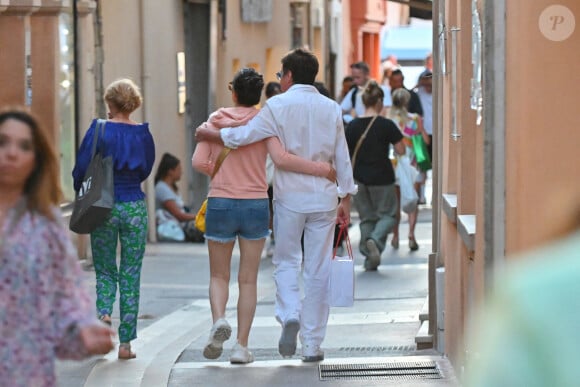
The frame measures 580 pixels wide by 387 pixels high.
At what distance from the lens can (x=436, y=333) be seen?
9562 mm

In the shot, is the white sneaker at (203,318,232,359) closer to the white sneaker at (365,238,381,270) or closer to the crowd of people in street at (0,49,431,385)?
the crowd of people in street at (0,49,431,385)

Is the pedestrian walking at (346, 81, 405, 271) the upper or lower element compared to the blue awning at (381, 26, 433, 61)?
lower

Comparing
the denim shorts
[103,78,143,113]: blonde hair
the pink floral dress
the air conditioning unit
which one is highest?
the air conditioning unit

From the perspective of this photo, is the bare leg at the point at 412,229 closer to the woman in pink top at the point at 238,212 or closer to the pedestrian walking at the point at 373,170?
the pedestrian walking at the point at 373,170

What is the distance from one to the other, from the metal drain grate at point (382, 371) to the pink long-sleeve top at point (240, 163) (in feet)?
3.49

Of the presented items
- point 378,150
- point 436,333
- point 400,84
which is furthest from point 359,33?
point 436,333

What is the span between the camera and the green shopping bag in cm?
1892

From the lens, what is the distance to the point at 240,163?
29.6 ft

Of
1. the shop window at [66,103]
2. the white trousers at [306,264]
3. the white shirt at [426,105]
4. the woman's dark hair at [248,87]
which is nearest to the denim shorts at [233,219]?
the white trousers at [306,264]

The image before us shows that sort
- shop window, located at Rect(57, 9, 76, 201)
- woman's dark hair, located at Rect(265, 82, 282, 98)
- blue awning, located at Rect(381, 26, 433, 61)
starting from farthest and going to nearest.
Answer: blue awning, located at Rect(381, 26, 433, 61) < woman's dark hair, located at Rect(265, 82, 282, 98) < shop window, located at Rect(57, 9, 76, 201)

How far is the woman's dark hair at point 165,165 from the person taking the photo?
19.0m

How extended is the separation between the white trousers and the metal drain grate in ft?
0.86

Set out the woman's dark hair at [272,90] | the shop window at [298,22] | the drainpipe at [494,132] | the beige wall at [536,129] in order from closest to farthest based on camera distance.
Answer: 1. the beige wall at [536,129]
2. the drainpipe at [494,132]
3. the woman's dark hair at [272,90]
4. the shop window at [298,22]

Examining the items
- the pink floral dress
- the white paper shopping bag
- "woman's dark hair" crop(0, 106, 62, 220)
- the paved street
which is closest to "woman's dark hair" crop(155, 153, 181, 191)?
Answer: the paved street
